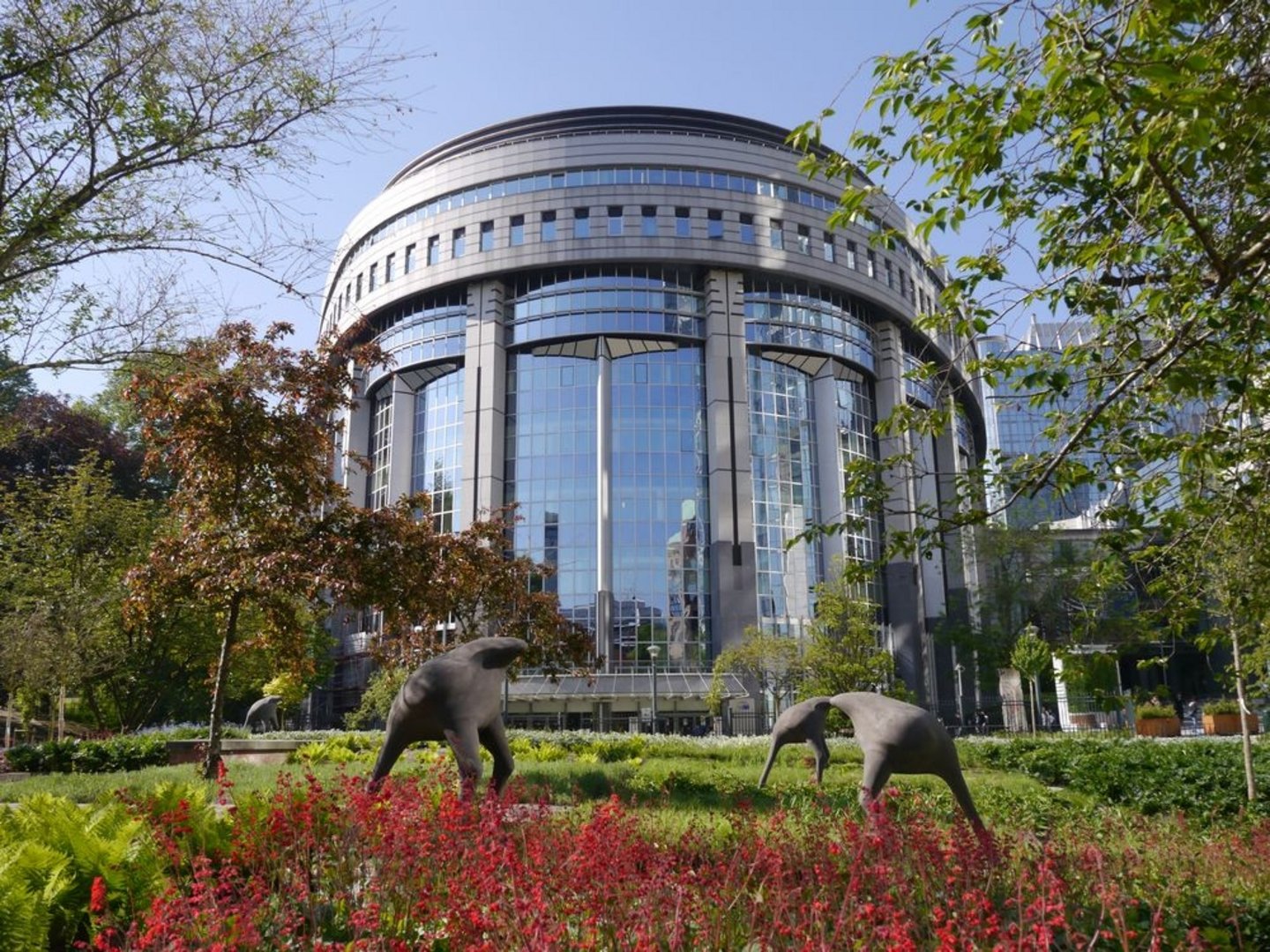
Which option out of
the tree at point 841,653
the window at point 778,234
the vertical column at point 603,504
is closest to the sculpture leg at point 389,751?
the tree at point 841,653

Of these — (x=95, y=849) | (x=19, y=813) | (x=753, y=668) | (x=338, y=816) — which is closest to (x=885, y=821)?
→ (x=338, y=816)

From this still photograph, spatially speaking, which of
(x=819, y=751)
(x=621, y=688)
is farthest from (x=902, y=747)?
(x=621, y=688)

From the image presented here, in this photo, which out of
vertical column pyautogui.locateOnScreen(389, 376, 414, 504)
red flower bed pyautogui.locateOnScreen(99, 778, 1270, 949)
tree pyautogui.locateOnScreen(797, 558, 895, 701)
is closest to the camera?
red flower bed pyautogui.locateOnScreen(99, 778, 1270, 949)

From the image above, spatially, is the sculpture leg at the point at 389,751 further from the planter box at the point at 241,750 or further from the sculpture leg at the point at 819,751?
the planter box at the point at 241,750

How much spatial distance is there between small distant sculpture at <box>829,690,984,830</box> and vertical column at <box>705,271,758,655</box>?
125 ft

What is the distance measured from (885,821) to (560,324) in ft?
155

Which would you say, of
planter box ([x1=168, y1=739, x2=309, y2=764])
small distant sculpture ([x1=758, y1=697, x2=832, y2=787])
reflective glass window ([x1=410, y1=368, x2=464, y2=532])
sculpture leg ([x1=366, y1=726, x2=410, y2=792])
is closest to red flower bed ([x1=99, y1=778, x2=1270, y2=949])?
sculpture leg ([x1=366, y1=726, x2=410, y2=792])

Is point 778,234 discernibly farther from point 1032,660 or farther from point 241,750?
point 241,750

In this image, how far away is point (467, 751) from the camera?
912 cm

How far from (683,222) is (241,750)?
37.6m

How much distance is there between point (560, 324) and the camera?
5125cm

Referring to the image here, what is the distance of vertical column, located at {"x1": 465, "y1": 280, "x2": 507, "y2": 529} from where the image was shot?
5025cm

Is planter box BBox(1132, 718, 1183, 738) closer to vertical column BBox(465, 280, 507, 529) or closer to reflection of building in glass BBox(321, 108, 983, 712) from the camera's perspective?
reflection of building in glass BBox(321, 108, 983, 712)

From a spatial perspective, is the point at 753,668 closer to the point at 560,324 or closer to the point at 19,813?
the point at 560,324
